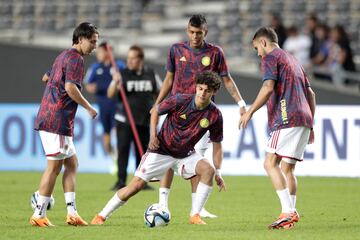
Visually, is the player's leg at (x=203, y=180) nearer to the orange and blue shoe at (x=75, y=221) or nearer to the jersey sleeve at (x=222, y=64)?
A: the orange and blue shoe at (x=75, y=221)

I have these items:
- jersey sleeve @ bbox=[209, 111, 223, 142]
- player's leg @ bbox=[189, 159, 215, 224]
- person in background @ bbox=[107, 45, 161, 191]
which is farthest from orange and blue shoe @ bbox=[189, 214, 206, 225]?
person in background @ bbox=[107, 45, 161, 191]

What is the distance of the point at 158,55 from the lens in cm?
2566

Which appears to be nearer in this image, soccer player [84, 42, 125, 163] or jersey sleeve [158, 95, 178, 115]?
jersey sleeve [158, 95, 178, 115]

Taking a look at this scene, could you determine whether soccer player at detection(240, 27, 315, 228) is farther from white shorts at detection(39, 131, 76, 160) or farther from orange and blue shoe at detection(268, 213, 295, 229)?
white shorts at detection(39, 131, 76, 160)

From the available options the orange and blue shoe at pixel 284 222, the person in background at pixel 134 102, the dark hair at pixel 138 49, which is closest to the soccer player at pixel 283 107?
the orange and blue shoe at pixel 284 222

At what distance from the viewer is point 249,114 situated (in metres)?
10.8

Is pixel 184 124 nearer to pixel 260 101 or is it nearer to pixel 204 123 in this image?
pixel 204 123

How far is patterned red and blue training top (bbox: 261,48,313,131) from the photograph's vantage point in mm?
11023

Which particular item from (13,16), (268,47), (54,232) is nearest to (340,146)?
(268,47)

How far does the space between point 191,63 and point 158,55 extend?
13.5 metres

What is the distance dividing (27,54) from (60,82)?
1385 centimetres

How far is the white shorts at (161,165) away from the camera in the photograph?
1102 centimetres

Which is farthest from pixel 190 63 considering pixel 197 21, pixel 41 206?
pixel 41 206

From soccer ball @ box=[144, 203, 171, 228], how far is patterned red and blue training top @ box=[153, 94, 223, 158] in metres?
0.59
